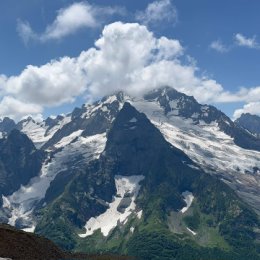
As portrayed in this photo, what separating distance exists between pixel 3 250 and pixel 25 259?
324 inches

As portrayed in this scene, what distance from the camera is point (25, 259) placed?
199125 millimetres

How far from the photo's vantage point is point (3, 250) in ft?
652
